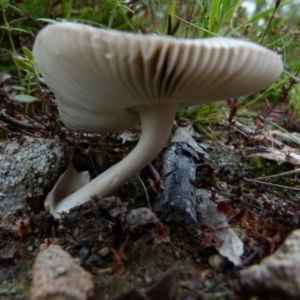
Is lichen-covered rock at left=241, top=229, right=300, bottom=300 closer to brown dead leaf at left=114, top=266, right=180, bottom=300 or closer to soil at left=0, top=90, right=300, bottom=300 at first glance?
soil at left=0, top=90, right=300, bottom=300

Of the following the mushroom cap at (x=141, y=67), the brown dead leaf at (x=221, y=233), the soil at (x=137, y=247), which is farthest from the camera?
the brown dead leaf at (x=221, y=233)

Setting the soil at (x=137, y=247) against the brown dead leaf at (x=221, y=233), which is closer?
the soil at (x=137, y=247)

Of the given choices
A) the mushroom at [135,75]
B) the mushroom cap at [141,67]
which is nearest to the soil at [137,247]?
the mushroom at [135,75]

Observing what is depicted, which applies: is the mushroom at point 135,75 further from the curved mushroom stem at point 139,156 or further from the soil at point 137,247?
the soil at point 137,247

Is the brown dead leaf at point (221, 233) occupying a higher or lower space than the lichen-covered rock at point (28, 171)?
higher

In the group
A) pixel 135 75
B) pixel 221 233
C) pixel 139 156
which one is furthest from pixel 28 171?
pixel 221 233

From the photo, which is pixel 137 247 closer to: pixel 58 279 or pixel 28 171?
pixel 58 279

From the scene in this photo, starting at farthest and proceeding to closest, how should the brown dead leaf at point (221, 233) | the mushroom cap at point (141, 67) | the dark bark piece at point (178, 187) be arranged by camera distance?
the dark bark piece at point (178, 187), the brown dead leaf at point (221, 233), the mushroom cap at point (141, 67)

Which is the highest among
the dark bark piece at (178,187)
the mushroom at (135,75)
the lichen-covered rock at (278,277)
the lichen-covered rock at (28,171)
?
the mushroom at (135,75)
